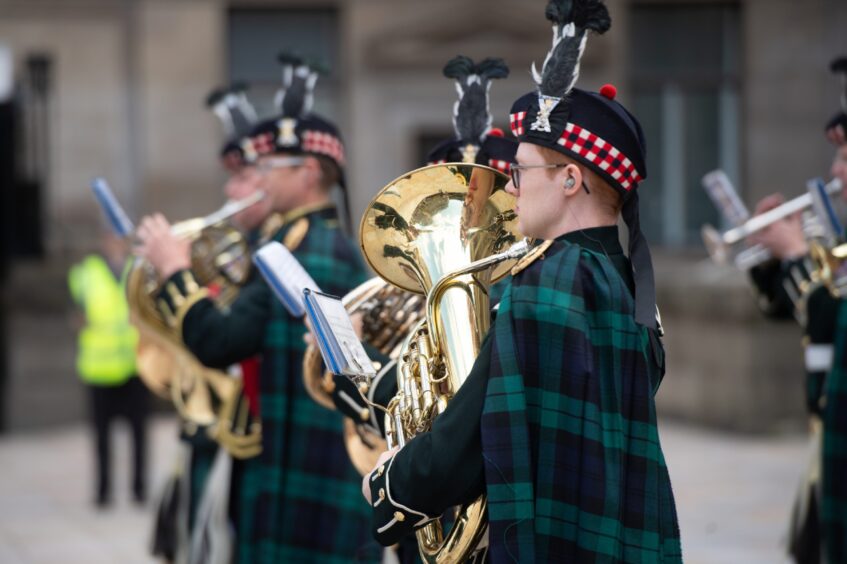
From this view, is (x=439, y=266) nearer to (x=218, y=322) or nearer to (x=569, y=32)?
(x=569, y=32)

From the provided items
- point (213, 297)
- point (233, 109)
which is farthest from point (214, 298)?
point (233, 109)

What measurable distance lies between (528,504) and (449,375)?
0.40 m

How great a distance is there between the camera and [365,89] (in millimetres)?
15781

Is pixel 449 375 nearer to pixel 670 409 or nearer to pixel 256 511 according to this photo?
pixel 256 511

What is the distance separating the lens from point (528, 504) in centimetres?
272

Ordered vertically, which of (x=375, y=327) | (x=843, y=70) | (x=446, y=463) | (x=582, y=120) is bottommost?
(x=446, y=463)

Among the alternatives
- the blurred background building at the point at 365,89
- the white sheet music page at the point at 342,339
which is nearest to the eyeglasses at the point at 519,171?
the white sheet music page at the point at 342,339

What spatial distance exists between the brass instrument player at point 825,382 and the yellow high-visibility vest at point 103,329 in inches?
199

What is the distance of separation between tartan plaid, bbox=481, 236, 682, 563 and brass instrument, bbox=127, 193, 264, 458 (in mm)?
2797

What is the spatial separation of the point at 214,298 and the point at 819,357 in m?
2.39

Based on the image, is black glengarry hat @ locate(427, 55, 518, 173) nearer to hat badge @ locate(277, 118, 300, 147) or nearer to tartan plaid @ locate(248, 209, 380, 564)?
tartan plaid @ locate(248, 209, 380, 564)

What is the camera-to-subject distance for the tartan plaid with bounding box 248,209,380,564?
4957 millimetres

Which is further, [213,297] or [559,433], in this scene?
[213,297]

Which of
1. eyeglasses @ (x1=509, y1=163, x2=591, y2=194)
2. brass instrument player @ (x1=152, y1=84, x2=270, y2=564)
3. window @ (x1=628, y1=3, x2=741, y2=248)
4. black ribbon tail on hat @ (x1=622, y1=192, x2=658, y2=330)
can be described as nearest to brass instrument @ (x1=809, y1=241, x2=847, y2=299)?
brass instrument player @ (x1=152, y1=84, x2=270, y2=564)
